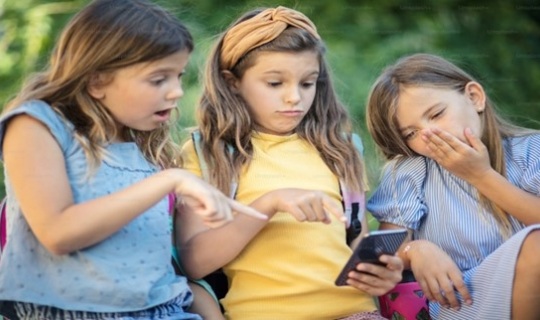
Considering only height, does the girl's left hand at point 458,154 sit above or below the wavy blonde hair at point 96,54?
below

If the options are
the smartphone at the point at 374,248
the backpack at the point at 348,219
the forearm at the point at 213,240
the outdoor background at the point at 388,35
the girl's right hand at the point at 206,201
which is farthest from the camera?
the outdoor background at the point at 388,35

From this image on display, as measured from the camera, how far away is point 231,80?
1840 mm

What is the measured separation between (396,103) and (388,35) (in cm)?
112

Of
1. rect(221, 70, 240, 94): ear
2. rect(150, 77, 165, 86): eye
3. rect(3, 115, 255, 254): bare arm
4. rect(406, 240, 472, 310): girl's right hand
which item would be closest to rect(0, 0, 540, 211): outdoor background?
rect(221, 70, 240, 94): ear

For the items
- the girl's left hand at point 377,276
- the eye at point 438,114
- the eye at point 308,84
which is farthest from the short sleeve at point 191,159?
the eye at point 438,114

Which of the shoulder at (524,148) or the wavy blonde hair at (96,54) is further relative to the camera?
the shoulder at (524,148)

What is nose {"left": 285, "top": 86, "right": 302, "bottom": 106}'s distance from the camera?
176 cm

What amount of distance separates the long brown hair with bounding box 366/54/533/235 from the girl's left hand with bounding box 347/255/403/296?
0.97ft

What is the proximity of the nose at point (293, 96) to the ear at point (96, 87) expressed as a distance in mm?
315

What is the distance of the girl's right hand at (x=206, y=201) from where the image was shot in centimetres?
144

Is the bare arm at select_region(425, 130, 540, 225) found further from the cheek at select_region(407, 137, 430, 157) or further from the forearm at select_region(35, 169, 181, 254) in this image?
the forearm at select_region(35, 169, 181, 254)

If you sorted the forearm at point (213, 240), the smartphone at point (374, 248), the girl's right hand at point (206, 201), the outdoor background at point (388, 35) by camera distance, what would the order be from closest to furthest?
the girl's right hand at point (206, 201) < the smartphone at point (374, 248) < the forearm at point (213, 240) < the outdoor background at point (388, 35)

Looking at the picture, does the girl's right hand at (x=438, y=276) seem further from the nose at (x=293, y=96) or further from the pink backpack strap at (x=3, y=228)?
the pink backpack strap at (x=3, y=228)

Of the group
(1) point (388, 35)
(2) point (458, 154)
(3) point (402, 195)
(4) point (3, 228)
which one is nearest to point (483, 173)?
(2) point (458, 154)
